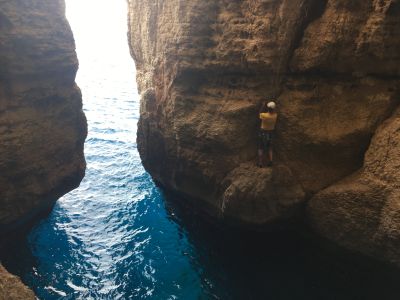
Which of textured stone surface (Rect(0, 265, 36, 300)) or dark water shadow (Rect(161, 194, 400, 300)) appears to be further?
dark water shadow (Rect(161, 194, 400, 300))

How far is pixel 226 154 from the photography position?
950 centimetres

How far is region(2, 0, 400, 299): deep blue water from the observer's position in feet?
31.1

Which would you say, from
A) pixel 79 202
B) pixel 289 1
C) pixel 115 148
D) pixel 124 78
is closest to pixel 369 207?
pixel 289 1

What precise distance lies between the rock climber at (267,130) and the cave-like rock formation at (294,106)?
25cm

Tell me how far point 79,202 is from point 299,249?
895 centimetres

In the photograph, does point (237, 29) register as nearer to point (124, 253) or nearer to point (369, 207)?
point (369, 207)

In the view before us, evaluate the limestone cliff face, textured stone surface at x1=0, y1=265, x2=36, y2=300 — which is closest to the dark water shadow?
the limestone cliff face

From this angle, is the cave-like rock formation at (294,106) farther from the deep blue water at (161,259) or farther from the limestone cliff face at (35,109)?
the limestone cliff face at (35,109)

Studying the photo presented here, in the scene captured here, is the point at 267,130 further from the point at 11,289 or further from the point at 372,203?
the point at 11,289

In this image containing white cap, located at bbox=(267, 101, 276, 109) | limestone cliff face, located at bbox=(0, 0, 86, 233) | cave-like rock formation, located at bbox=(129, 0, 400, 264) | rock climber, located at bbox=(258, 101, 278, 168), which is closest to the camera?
cave-like rock formation, located at bbox=(129, 0, 400, 264)

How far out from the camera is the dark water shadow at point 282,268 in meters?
8.84

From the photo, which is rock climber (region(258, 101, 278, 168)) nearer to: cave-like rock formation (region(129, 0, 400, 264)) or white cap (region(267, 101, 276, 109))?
white cap (region(267, 101, 276, 109))

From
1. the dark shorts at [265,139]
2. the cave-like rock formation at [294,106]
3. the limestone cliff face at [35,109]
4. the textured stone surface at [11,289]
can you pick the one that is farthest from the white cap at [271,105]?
the limestone cliff face at [35,109]

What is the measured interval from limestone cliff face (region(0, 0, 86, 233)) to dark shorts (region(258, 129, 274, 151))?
20.9 feet
